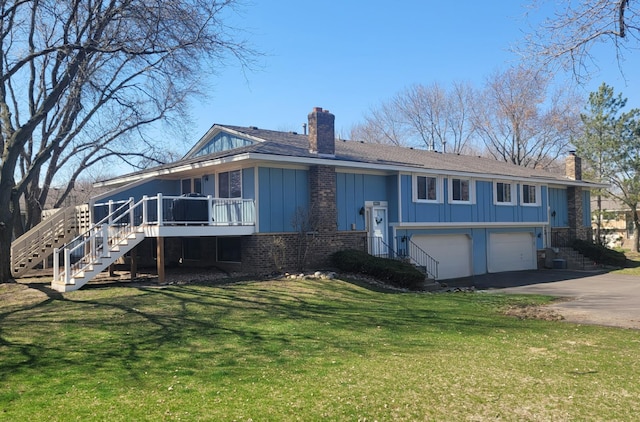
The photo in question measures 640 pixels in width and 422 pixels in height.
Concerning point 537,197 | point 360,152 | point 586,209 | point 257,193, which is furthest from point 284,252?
point 586,209

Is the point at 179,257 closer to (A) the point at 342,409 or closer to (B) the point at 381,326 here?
(B) the point at 381,326

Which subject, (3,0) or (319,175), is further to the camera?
(319,175)

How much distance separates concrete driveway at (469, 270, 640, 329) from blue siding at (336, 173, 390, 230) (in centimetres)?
489

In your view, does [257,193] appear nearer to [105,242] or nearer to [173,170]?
[173,170]

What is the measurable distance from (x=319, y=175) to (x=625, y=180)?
27.9 meters

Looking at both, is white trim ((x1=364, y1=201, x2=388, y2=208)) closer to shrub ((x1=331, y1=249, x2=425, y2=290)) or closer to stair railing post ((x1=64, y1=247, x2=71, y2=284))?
shrub ((x1=331, y1=249, x2=425, y2=290))

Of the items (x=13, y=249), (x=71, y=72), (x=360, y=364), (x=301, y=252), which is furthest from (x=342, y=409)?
(x=13, y=249)

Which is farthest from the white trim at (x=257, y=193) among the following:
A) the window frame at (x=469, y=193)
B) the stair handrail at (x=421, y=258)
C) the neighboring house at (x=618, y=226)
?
the neighboring house at (x=618, y=226)

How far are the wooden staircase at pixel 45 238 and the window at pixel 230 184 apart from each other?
4.83m

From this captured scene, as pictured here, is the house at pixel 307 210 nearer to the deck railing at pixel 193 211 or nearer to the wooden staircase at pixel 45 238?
the deck railing at pixel 193 211

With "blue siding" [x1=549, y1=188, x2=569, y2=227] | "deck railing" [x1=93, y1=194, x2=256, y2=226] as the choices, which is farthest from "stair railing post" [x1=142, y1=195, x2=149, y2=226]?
"blue siding" [x1=549, y1=188, x2=569, y2=227]

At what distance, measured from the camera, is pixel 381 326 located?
10.8m

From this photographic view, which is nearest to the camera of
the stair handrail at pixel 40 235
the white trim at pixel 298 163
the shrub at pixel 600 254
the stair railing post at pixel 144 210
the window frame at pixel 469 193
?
the stair railing post at pixel 144 210

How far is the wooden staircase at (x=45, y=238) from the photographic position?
18.4 m
